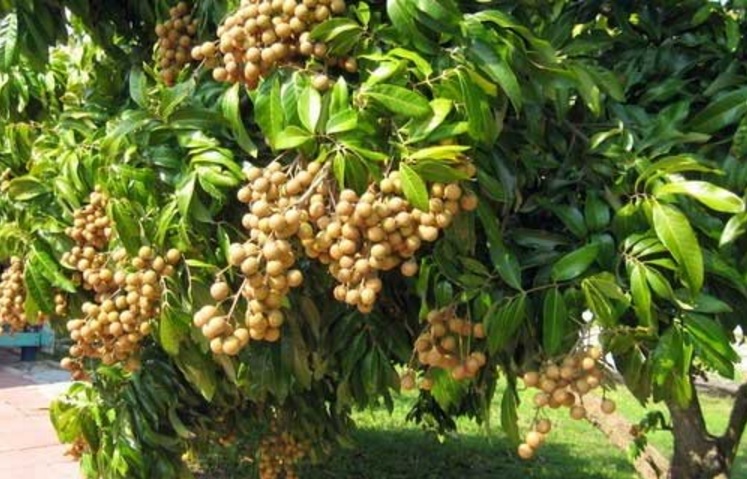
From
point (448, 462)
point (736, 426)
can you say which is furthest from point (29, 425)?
point (736, 426)

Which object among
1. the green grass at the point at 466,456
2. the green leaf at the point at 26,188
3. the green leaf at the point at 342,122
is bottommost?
the green grass at the point at 466,456

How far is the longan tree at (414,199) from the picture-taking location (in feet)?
3.88

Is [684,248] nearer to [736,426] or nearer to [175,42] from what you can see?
[175,42]

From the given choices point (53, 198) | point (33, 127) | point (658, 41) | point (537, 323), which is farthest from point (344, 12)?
point (33, 127)

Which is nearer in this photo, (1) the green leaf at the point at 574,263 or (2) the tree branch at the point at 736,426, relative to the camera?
(1) the green leaf at the point at 574,263

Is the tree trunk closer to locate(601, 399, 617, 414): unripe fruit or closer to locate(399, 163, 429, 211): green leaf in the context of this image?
locate(601, 399, 617, 414): unripe fruit

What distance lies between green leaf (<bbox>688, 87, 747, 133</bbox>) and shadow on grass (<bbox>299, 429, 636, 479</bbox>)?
4187mm

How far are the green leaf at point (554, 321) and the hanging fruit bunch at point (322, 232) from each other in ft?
0.63

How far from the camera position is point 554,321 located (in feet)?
4.00

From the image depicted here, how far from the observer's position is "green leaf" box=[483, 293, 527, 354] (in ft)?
4.07

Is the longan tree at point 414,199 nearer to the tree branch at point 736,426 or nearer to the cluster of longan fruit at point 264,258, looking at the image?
the cluster of longan fruit at point 264,258

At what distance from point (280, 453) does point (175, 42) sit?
8.02 feet

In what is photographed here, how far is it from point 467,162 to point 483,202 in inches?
4.4

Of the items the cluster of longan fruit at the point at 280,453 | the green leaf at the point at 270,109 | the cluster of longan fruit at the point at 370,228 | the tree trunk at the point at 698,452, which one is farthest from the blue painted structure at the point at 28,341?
the cluster of longan fruit at the point at 370,228
